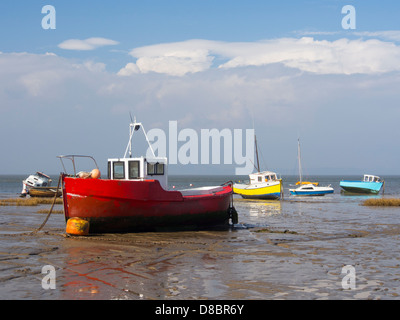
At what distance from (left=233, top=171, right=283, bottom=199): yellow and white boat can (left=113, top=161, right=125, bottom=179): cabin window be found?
31.6m

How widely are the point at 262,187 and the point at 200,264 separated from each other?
127 ft

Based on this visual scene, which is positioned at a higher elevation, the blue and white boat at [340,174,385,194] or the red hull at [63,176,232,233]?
the red hull at [63,176,232,233]

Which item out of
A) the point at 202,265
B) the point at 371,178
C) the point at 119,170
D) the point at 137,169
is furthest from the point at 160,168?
the point at 371,178

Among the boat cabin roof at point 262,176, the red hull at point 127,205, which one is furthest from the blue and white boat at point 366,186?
the red hull at point 127,205

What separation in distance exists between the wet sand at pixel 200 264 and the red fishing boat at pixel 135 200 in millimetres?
690

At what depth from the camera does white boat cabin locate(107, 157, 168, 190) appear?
1877cm

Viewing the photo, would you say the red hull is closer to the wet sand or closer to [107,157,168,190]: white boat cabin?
the wet sand

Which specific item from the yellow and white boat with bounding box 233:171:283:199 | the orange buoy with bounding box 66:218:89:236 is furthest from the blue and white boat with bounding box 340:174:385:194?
the orange buoy with bounding box 66:218:89:236

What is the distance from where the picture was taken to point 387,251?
14273 millimetres

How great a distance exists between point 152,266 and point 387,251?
7.39 m

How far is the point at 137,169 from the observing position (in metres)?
18.8
